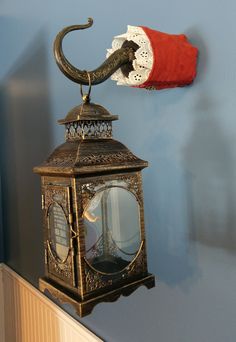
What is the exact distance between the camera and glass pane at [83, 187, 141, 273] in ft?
2.22

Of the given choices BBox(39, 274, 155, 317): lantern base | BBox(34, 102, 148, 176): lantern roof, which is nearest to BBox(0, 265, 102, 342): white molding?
BBox(39, 274, 155, 317): lantern base

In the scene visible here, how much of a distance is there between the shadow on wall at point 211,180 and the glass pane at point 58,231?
0.36 meters

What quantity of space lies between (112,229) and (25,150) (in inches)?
49.5

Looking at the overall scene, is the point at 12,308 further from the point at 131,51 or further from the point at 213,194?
the point at 131,51

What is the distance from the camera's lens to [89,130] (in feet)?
2.25

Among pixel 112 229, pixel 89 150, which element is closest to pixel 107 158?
pixel 89 150

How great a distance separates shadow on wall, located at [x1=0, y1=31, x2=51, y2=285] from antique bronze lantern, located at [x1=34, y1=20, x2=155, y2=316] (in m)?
0.92

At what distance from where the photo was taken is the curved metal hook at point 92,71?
0.65 metres

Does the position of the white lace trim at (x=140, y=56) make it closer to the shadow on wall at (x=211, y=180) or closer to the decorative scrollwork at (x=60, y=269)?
the shadow on wall at (x=211, y=180)

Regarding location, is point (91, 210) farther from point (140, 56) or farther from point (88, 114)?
point (140, 56)

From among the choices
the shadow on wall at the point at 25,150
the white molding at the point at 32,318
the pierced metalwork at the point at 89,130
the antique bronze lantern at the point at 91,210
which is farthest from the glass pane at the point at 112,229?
the shadow on wall at the point at 25,150

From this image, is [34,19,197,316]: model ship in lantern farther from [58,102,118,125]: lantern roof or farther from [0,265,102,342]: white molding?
[0,265,102,342]: white molding

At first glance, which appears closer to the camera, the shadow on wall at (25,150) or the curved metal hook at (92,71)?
the curved metal hook at (92,71)

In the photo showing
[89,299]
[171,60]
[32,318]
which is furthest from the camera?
[32,318]
